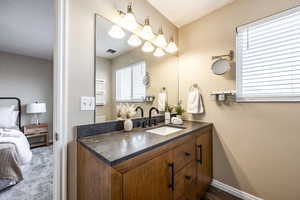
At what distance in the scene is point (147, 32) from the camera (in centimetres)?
157

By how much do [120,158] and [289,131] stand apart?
1601 mm

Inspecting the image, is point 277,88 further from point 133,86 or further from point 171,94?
point 133,86

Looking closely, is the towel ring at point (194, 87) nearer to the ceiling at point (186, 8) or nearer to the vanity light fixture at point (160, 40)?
the vanity light fixture at point (160, 40)

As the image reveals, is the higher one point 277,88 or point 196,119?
point 277,88

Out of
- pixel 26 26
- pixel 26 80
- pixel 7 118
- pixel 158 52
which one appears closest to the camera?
pixel 158 52

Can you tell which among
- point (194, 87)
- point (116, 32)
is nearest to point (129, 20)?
point (116, 32)

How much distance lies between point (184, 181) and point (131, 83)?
3.89 ft

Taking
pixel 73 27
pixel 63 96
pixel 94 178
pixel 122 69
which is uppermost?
pixel 73 27

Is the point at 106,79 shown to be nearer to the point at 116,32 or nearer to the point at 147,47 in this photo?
the point at 116,32

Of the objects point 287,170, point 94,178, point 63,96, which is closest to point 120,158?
point 94,178

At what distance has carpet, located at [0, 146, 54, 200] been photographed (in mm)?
1584

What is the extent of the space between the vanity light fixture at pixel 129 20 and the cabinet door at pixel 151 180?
1307mm

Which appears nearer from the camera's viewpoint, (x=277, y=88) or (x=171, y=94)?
(x=277, y=88)

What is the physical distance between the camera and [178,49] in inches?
87.2
